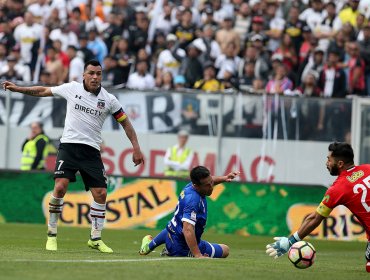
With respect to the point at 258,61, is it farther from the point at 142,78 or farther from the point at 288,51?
the point at 142,78

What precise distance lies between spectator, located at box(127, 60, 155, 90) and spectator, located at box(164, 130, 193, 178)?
2639 mm

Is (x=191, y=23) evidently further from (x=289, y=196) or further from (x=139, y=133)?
(x=289, y=196)

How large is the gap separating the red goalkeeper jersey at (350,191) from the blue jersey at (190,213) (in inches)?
73.1

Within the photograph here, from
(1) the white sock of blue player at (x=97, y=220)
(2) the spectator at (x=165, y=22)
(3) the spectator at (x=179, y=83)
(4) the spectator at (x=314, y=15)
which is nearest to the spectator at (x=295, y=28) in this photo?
(4) the spectator at (x=314, y=15)

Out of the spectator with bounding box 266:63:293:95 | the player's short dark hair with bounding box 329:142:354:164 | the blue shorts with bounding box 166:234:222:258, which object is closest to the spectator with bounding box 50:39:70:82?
the spectator with bounding box 266:63:293:95

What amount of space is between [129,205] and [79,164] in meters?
8.02

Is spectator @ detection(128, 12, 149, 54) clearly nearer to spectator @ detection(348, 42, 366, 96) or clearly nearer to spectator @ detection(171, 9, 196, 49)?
spectator @ detection(171, 9, 196, 49)

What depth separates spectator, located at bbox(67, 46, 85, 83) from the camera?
26.4m

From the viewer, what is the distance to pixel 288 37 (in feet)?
88.3

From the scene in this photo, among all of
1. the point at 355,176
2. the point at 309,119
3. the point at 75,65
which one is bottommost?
the point at 355,176

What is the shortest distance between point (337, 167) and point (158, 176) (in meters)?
10.6

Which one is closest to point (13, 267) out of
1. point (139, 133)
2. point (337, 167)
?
point (337, 167)

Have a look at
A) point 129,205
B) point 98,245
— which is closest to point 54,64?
point 129,205

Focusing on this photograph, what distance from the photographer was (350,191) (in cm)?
1226
